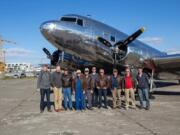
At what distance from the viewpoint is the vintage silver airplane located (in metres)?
16.6

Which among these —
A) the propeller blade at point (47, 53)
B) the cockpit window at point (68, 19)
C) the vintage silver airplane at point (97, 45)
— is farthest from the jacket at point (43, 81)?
the propeller blade at point (47, 53)

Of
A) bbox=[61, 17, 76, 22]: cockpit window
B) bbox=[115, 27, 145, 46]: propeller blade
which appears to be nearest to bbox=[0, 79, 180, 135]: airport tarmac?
bbox=[115, 27, 145, 46]: propeller blade

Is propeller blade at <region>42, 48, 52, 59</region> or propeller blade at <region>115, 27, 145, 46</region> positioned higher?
propeller blade at <region>115, 27, 145, 46</region>

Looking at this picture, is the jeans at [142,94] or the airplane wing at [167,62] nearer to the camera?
the jeans at [142,94]

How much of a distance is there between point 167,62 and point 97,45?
5037 millimetres

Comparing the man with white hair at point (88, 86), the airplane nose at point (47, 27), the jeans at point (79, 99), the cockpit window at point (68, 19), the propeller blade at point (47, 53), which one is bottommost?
the jeans at point (79, 99)

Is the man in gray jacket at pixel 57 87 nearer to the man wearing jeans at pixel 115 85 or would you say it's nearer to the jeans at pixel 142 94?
the man wearing jeans at pixel 115 85

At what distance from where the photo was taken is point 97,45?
17.8 metres

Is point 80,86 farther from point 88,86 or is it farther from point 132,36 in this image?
point 132,36

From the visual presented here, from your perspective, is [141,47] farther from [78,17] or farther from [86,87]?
[86,87]

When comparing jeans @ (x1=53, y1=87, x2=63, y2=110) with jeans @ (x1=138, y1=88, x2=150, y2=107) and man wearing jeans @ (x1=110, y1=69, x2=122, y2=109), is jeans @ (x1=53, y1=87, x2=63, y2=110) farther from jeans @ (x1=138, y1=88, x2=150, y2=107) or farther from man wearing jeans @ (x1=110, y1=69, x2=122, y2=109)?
jeans @ (x1=138, y1=88, x2=150, y2=107)

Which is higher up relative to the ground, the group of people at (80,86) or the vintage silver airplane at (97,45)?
the vintage silver airplane at (97,45)

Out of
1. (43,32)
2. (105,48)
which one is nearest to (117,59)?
(105,48)

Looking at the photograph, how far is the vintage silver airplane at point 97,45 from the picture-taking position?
16.6 metres
